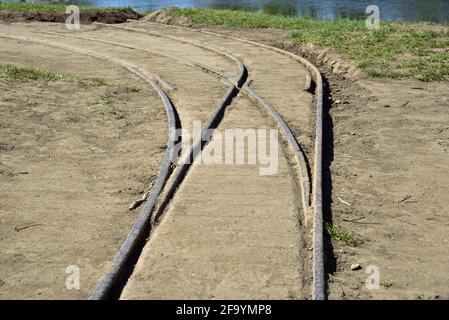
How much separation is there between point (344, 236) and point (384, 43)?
11191 mm

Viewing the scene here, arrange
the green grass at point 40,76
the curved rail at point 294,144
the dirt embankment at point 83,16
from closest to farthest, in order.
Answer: the curved rail at point 294,144
the green grass at point 40,76
the dirt embankment at point 83,16

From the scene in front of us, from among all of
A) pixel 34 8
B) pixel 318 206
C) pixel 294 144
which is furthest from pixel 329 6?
pixel 318 206

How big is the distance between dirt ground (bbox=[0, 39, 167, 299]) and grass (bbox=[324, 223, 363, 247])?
84.7 inches

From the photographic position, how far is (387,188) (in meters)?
7.66

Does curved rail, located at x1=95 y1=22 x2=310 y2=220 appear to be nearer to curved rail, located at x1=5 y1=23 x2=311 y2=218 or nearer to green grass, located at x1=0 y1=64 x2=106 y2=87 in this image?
curved rail, located at x1=5 y1=23 x2=311 y2=218

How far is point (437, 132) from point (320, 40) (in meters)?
8.22

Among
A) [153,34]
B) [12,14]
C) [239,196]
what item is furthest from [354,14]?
[239,196]

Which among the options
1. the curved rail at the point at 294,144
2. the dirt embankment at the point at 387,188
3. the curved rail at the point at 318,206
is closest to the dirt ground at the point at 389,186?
the dirt embankment at the point at 387,188

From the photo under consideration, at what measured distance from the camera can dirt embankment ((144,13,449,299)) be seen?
568cm

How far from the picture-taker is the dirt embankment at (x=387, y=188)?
5680 mm

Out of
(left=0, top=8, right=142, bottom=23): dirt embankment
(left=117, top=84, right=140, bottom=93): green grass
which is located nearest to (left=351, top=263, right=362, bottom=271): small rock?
(left=117, top=84, right=140, bottom=93): green grass

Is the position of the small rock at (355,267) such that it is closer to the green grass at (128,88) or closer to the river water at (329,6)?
the green grass at (128,88)

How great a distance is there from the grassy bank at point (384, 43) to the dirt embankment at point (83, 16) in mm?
5018

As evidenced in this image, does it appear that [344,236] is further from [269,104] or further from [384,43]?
[384,43]
